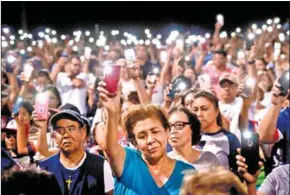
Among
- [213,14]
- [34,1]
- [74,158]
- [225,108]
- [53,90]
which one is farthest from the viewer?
[213,14]

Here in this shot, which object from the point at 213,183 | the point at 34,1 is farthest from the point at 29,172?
the point at 34,1

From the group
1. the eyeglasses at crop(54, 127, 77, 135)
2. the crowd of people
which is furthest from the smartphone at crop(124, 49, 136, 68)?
the eyeglasses at crop(54, 127, 77, 135)

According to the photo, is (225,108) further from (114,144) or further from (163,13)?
(163,13)

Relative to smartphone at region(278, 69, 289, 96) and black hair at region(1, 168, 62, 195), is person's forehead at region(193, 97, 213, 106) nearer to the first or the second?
smartphone at region(278, 69, 289, 96)

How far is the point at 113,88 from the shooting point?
4.61m

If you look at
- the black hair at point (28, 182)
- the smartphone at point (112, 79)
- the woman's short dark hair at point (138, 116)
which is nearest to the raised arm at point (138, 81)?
the woman's short dark hair at point (138, 116)

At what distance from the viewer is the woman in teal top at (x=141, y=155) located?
4.60 meters

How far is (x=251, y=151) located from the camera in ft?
14.7

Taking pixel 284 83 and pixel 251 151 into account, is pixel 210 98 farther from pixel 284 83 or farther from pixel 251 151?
pixel 251 151

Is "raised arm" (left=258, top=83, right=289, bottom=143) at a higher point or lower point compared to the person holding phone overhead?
lower

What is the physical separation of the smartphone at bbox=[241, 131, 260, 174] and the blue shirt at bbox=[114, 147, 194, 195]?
416 millimetres

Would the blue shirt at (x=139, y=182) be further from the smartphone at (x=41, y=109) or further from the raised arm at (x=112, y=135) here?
the smartphone at (x=41, y=109)

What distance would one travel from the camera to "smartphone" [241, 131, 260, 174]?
176 inches

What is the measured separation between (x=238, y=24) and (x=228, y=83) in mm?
20720
